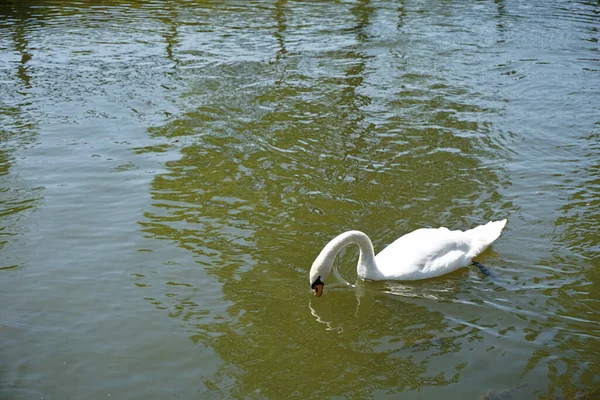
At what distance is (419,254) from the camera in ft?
23.6

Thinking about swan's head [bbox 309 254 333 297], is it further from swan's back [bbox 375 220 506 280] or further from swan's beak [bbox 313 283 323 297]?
swan's back [bbox 375 220 506 280]

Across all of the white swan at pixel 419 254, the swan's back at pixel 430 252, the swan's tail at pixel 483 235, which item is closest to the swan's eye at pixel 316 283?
the white swan at pixel 419 254

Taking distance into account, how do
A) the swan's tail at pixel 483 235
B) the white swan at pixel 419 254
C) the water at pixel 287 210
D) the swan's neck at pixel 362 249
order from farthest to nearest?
1. the swan's tail at pixel 483 235
2. the white swan at pixel 419 254
3. the swan's neck at pixel 362 249
4. the water at pixel 287 210

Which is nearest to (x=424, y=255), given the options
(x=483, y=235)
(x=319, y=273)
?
(x=483, y=235)

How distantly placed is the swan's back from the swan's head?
771 millimetres

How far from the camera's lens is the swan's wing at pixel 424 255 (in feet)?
23.6

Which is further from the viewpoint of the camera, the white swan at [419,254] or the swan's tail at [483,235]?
the swan's tail at [483,235]

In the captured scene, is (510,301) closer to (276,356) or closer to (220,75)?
(276,356)

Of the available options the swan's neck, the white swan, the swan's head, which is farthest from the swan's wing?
the swan's head

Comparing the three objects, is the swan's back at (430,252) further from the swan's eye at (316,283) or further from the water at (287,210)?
the swan's eye at (316,283)

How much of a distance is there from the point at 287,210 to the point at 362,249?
180cm

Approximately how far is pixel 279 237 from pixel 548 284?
2.87m

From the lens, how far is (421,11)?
2012cm

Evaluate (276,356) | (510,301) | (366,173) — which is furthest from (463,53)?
(276,356)
